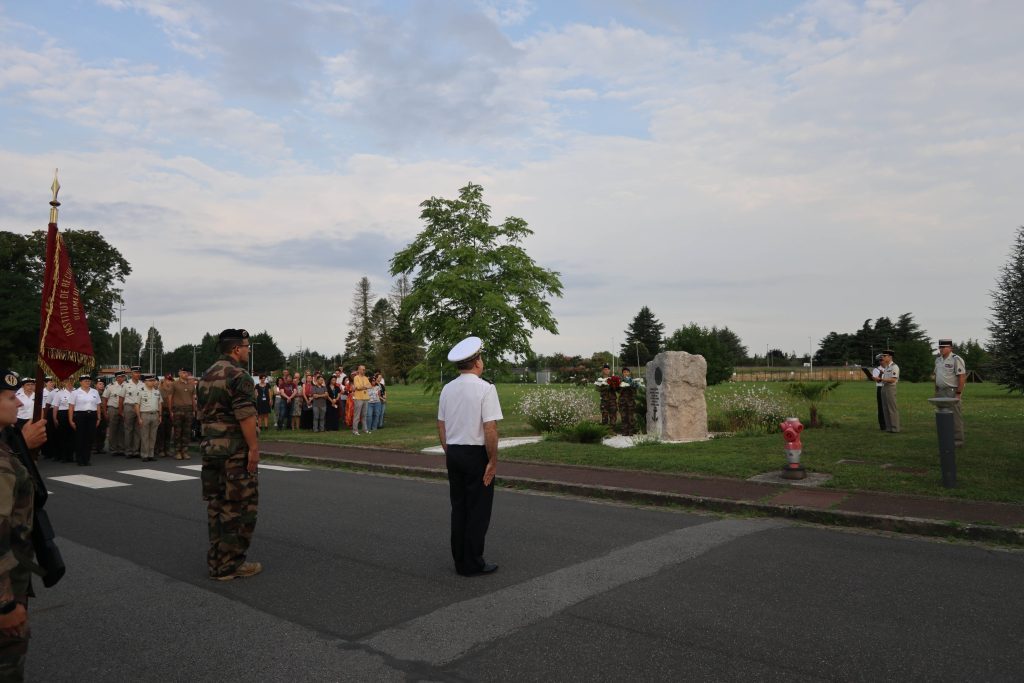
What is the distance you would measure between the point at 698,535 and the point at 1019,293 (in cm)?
1855

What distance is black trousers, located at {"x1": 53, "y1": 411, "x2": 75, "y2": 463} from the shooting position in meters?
16.4

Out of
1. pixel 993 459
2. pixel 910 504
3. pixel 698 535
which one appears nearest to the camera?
pixel 698 535

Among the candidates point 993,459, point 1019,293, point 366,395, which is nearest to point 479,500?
point 993,459

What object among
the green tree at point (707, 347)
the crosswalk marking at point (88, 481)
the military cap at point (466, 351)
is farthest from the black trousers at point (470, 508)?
the green tree at point (707, 347)

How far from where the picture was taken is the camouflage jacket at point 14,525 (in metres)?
2.86

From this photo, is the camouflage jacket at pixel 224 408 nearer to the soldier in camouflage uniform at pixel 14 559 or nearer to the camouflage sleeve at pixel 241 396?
the camouflage sleeve at pixel 241 396

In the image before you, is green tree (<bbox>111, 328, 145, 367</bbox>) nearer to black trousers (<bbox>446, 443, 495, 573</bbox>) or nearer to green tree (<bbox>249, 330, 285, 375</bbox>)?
green tree (<bbox>249, 330, 285, 375</bbox>)

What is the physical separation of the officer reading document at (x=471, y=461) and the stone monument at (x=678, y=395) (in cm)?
983

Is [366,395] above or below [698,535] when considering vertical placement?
above

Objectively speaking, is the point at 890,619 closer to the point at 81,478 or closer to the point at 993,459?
the point at 993,459

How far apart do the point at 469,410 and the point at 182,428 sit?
12731 mm

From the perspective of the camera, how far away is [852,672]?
3.95 metres

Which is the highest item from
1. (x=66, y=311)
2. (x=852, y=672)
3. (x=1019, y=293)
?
(x=1019, y=293)

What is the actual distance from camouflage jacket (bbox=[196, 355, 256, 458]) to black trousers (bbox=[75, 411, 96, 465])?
11.6m
